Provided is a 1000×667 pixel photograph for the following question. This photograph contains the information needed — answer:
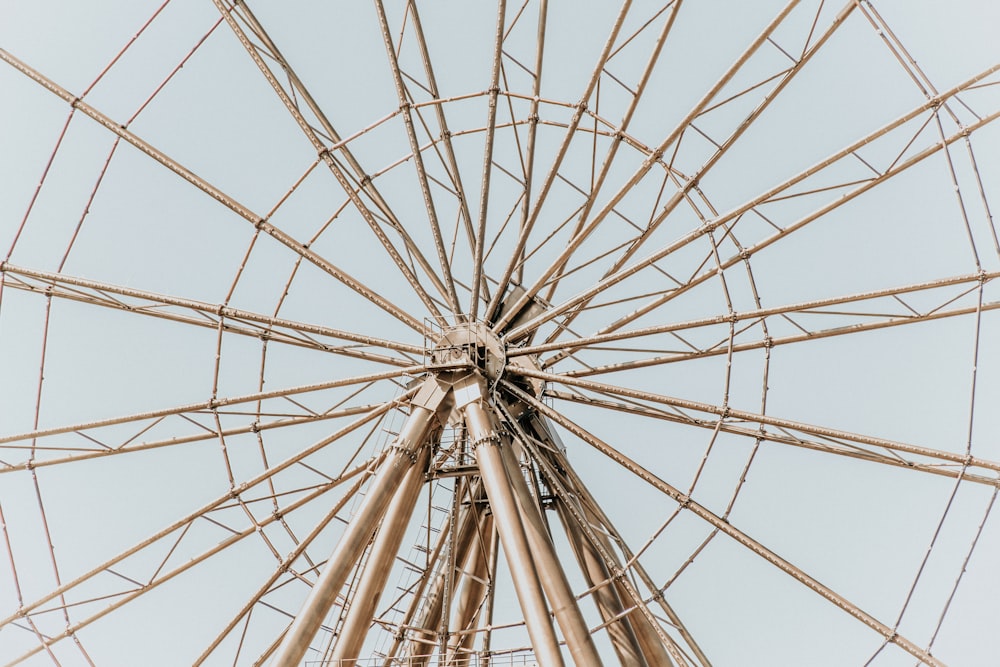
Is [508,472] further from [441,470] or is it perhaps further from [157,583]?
[157,583]

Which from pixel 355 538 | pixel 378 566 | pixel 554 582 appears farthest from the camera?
pixel 355 538

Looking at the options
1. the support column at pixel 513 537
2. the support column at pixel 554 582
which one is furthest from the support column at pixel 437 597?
the support column at pixel 554 582

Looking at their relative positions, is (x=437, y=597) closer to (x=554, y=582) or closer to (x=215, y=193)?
(x=554, y=582)

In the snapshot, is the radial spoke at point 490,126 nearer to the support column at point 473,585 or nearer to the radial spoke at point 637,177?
the radial spoke at point 637,177

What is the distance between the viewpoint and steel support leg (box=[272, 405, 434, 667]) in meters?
19.5

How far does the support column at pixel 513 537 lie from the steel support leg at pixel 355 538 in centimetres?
119

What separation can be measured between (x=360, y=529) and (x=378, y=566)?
0.88m

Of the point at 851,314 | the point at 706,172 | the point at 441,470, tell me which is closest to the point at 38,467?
the point at 441,470

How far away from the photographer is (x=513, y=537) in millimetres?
19594

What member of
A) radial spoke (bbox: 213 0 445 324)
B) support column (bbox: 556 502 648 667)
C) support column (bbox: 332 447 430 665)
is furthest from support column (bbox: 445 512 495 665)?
radial spoke (bbox: 213 0 445 324)

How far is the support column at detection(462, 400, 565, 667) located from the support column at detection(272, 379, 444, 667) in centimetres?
103

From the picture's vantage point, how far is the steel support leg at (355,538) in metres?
19.5

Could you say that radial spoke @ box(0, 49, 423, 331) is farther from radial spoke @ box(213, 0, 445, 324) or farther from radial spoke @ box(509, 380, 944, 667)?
radial spoke @ box(509, 380, 944, 667)

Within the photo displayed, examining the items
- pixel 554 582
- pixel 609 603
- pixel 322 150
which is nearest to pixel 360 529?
pixel 554 582
